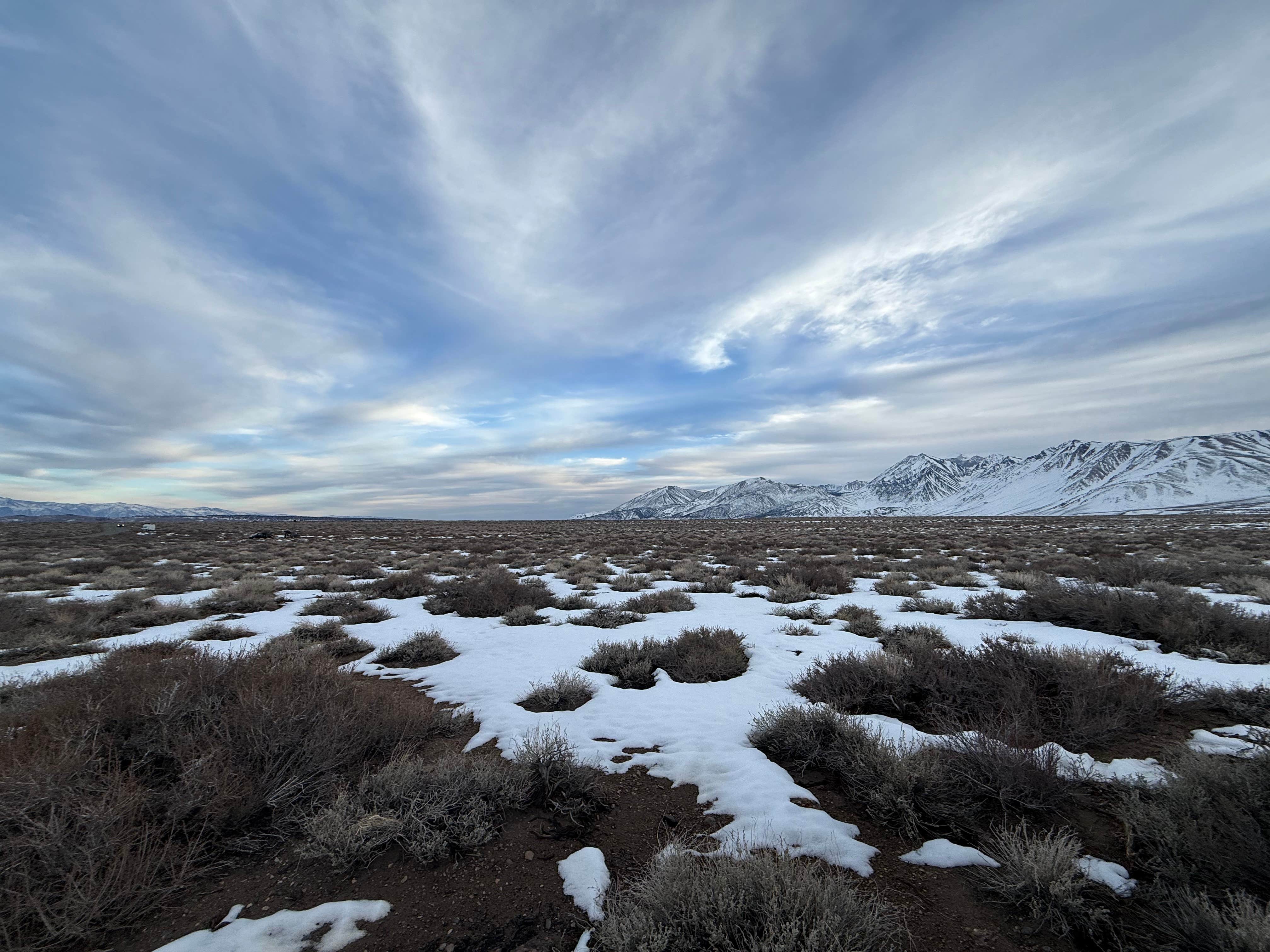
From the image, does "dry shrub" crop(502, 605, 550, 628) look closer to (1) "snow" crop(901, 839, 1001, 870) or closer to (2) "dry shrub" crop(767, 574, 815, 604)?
(2) "dry shrub" crop(767, 574, 815, 604)

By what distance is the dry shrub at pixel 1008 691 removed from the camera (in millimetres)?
4113

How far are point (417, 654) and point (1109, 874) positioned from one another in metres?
7.32

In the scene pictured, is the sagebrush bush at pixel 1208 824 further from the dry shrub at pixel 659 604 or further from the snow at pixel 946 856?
the dry shrub at pixel 659 604

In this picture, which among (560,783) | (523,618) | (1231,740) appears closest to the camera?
(560,783)

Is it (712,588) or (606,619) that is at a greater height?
(606,619)

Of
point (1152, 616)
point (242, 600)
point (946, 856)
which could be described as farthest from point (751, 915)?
point (242, 600)

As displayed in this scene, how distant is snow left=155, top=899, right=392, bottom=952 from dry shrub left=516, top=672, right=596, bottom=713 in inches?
107

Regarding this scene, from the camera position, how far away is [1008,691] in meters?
4.46

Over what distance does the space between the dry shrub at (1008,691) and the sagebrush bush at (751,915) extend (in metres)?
2.34

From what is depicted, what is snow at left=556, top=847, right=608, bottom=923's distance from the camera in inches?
104

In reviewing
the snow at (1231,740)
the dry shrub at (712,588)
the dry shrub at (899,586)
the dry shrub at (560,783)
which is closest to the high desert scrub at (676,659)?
the dry shrub at (560,783)

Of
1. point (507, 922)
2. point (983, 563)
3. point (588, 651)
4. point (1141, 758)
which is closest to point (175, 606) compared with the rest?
point (588, 651)

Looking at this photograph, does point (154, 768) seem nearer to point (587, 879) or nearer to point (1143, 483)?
point (587, 879)

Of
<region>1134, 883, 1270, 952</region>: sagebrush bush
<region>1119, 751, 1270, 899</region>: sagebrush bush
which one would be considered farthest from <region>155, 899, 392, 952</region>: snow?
<region>1119, 751, 1270, 899</region>: sagebrush bush
